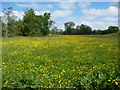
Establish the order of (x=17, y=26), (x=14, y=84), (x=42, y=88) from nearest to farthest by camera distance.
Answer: (x=42, y=88), (x=14, y=84), (x=17, y=26)

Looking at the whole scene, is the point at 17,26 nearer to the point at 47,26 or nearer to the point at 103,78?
the point at 47,26

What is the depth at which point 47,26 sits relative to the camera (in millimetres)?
33656

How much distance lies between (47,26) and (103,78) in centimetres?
3018

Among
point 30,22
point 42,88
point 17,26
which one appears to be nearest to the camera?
point 42,88

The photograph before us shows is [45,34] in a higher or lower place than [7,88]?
higher

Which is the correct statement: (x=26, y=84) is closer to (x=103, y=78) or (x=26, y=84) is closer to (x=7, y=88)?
(x=7, y=88)

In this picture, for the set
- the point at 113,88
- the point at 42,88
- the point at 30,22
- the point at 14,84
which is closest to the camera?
the point at 113,88

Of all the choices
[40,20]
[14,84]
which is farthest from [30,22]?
[14,84]

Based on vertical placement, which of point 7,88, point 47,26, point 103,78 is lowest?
point 7,88

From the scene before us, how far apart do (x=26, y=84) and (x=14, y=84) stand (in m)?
0.48

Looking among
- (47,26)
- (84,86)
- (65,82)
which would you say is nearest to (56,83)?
(65,82)

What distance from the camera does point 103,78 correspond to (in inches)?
164

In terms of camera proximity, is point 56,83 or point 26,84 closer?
point 26,84

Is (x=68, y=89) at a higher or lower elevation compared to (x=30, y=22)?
lower
